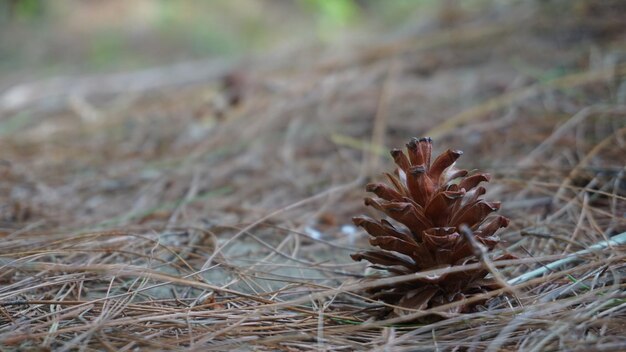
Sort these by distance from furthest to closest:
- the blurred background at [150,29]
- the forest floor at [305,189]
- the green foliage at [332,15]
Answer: the green foliage at [332,15] → the blurred background at [150,29] → the forest floor at [305,189]

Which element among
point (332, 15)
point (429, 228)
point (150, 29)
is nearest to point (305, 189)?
point (429, 228)

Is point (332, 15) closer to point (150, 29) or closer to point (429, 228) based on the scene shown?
point (150, 29)

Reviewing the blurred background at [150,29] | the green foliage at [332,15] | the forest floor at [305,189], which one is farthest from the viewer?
the green foliage at [332,15]

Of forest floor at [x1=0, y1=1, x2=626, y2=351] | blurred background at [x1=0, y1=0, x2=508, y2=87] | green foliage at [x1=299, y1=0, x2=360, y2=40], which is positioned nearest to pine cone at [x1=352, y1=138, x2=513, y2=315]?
forest floor at [x1=0, y1=1, x2=626, y2=351]

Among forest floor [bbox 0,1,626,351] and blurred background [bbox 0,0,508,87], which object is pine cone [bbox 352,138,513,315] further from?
blurred background [bbox 0,0,508,87]

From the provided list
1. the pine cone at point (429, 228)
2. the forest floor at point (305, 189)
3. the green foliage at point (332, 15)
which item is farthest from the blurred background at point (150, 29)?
the pine cone at point (429, 228)

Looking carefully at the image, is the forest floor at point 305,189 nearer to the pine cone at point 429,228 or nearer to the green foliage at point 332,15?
the pine cone at point 429,228
